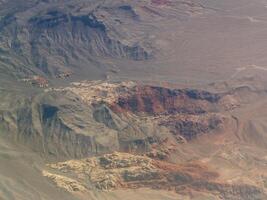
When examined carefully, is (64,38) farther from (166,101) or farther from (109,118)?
(109,118)

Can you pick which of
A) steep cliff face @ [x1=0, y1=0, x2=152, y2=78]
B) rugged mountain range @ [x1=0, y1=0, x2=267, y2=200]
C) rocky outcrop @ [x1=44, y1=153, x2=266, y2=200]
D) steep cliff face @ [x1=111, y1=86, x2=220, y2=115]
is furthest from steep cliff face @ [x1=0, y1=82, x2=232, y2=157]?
→ steep cliff face @ [x1=0, y1=0, x2=152, y2=78]

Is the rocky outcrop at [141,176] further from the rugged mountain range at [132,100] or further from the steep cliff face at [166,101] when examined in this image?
the steep cliff face at [166,101]

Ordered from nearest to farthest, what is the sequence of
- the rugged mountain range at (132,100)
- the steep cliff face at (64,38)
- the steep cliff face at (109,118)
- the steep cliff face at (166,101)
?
1. the rugged mountain range at (132,100)
2. the steep cliff face at (109,118)
3. the steep cliff face at (166,101)
4. the steep cliff face at (64,38)

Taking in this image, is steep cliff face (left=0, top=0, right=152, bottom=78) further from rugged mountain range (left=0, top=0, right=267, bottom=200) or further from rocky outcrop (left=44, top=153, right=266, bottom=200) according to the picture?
rocky outcrop (left=44, top=153, right=266, bottom=200)

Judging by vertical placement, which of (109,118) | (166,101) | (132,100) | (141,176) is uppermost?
(109,118)

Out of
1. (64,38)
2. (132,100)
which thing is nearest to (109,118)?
(132,100)

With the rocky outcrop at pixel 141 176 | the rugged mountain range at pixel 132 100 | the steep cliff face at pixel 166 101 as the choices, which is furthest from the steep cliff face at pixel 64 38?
the rocky outcrop at pixel 141 176

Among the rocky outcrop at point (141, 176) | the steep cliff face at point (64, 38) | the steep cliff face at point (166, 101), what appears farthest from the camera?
the steep cliff face at point (64, 38)

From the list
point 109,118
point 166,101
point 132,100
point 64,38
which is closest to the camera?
point 109,118

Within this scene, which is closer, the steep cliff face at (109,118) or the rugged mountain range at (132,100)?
the rugged mountain range at (132,100)
